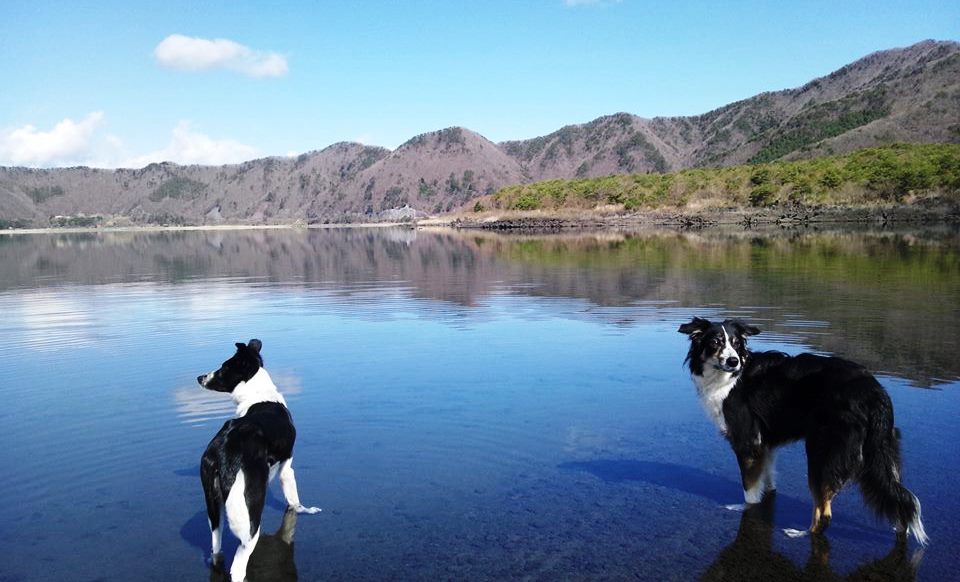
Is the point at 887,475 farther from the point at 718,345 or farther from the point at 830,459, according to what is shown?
the point at 718,345

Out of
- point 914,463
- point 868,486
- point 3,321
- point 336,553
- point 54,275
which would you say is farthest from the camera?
point 54,275

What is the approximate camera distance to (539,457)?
849 cm

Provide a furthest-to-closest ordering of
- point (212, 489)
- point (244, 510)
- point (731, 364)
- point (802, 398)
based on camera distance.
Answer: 1. point (731, 364)
2. point (802, 398)
3. point (212, 489)
4. point (244, 510)

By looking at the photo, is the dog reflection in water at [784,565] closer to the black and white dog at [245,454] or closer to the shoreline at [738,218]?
the black and white dog at [245,454]

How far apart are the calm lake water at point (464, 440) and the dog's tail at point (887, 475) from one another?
1.24ft

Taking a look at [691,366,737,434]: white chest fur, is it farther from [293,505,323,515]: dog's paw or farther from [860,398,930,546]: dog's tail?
[293,505,323,515]: dog's paw

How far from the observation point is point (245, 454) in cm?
555

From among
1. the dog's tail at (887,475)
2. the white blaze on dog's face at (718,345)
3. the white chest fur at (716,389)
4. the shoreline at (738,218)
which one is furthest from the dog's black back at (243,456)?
the shoreline at (738,218)

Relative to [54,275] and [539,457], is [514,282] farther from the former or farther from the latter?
[54,275]

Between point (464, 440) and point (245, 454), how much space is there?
3.98 m

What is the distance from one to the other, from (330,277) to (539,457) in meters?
28.2

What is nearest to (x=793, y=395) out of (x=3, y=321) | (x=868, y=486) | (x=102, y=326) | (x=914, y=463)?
(x=868, y=486)

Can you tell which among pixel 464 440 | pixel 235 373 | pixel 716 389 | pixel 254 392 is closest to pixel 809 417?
pixel 716 389

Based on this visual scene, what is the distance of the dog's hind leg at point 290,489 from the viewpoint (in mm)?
6660
